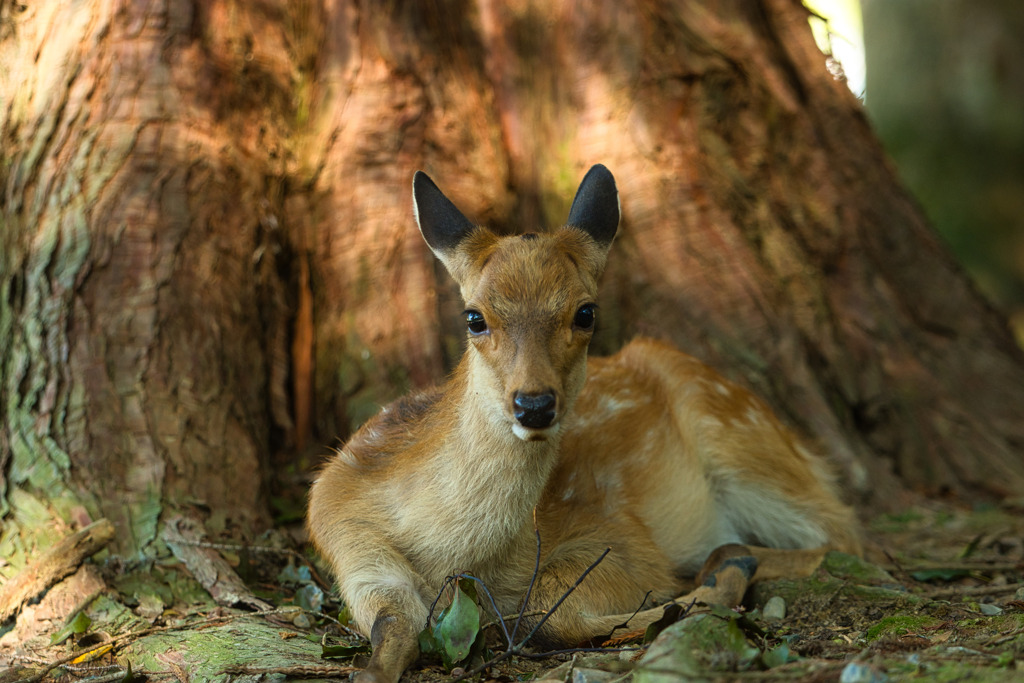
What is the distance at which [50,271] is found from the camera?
15.1 feet

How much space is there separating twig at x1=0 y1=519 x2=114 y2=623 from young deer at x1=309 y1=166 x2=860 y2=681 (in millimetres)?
995

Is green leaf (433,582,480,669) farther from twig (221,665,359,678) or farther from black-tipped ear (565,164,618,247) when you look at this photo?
black-tipped ear (565,164,618,247)

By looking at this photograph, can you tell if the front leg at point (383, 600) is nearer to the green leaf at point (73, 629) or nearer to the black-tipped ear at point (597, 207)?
the green leaf at point (73, 629)

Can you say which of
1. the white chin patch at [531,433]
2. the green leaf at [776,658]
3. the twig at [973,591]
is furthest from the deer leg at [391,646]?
the twig at [973,591]

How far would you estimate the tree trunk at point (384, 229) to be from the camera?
179 inches

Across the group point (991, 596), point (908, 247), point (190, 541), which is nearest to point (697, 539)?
point (991, 596)

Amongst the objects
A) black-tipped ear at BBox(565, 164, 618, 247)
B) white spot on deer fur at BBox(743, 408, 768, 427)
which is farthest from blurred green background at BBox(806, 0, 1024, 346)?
black-tipped ear at BBox(565, 164, 618, 247)

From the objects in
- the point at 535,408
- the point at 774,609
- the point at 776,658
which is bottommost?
the point at 774,609

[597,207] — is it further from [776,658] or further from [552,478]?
[776,658]

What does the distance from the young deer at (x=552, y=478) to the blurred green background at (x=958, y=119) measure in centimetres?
667

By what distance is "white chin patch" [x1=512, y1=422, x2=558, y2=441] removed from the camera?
317 centimetres

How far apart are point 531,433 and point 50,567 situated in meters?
2.24

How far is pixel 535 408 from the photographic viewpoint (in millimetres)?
3100

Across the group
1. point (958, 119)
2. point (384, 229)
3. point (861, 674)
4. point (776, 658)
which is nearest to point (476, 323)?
point (776, 658)
